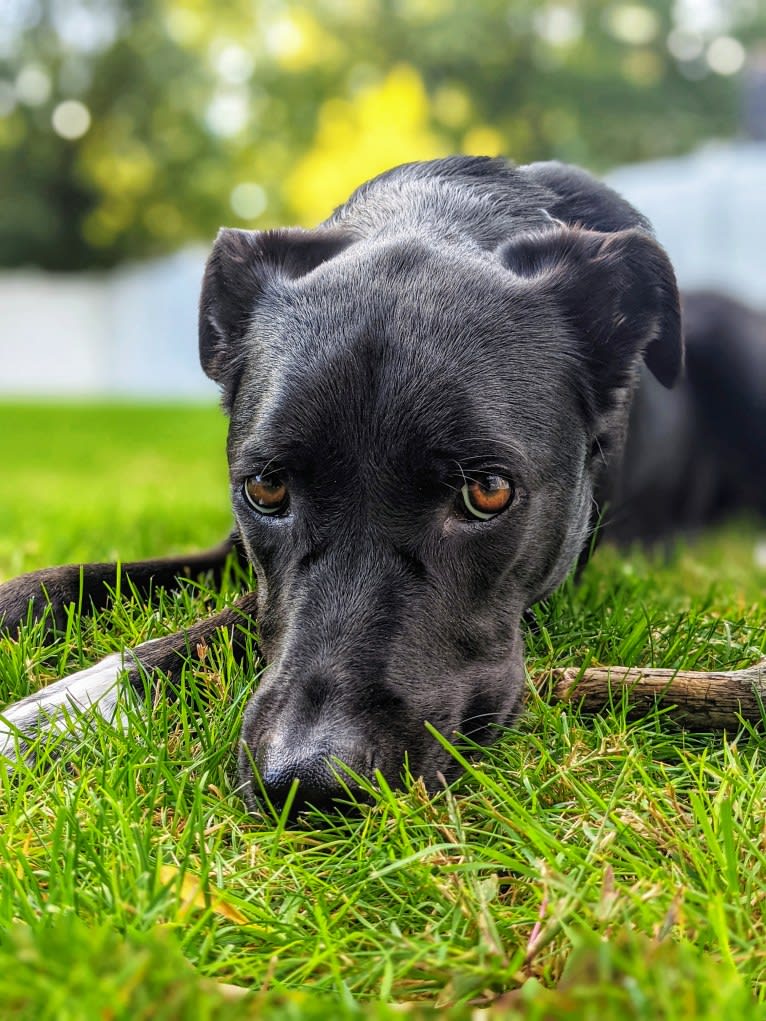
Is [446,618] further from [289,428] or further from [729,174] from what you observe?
[729,174]

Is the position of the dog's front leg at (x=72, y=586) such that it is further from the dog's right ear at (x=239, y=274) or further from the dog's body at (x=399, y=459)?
the dog's right ear at (x=239, y=274)

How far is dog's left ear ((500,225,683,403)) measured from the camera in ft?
9.47

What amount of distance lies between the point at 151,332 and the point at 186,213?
395 cm

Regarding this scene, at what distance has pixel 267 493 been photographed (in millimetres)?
2527

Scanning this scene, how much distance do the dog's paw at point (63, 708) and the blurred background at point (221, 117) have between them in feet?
86.8

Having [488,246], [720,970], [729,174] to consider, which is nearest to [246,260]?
[488,246]

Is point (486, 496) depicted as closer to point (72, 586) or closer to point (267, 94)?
point (72, 586)

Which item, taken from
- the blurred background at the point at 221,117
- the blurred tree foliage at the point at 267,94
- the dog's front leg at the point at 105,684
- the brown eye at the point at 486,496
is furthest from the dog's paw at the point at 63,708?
the blurred tree foliage at the point at 267,94

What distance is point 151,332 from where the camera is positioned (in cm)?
2889

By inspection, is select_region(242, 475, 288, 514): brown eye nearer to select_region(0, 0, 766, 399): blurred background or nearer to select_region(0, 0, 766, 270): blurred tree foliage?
select_region(0, 0, 766, 399): blurred background

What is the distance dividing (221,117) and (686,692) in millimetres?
30967

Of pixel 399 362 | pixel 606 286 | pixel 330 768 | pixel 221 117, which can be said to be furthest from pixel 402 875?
pixel 221 117

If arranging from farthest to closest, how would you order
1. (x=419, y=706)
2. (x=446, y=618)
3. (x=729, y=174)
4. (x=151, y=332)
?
(x=151, y=332) → (x=729, y=174) → (x=446, y=618) → (x=419, y=706)

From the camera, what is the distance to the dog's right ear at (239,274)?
2.99m
